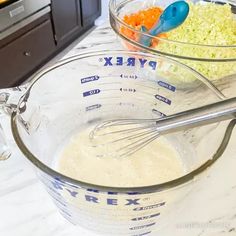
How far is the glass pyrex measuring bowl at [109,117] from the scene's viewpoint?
349 mm

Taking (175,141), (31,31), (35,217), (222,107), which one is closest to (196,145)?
(175,141)

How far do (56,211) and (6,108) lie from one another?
0.50ft

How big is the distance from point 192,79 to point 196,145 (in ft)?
0.36

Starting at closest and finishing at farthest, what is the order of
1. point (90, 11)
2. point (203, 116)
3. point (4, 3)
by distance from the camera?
point (203, 116)
point (4, 3)
point (90, 11)

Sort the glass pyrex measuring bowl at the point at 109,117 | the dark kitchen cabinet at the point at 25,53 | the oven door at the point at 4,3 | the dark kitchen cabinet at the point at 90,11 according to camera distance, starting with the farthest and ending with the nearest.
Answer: the dark kitchen cabinet at the point at 90,11 → the dark kitchen cabinet at the point at 25,53 → the oven door at the point at 4,3 → the glass pyrex measuring bowl at the point at 109,117

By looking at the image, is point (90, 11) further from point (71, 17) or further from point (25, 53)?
point (25, 53)

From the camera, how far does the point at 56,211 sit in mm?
448

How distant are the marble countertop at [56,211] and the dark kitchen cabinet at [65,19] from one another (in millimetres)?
1497

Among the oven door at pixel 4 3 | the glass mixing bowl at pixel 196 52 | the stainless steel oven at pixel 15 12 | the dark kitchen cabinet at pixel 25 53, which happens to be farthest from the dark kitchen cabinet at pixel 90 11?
the glass mixing bowl at pixel 196 52

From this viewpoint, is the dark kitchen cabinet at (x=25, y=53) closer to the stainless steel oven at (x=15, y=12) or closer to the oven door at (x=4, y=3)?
the stainless steel oven at (x=15, y=12)

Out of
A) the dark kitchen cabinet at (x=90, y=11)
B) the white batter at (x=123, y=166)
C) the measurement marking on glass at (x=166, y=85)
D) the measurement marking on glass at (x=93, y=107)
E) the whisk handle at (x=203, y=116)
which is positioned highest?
the whisk handle at (x=203, y=116)

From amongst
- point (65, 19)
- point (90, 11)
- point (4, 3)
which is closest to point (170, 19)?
point (4, 3)

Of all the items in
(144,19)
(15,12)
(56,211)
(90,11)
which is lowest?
(90,11)

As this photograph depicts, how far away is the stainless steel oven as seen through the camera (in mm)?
1426
